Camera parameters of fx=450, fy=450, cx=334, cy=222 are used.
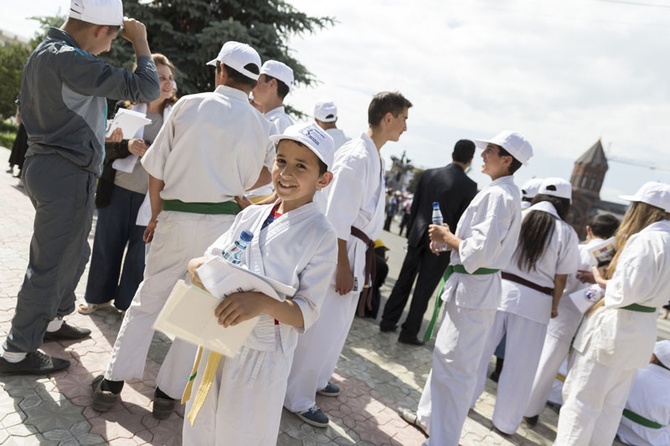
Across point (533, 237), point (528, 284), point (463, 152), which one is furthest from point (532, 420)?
A: point (463, 152)

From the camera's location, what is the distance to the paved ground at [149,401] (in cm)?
249

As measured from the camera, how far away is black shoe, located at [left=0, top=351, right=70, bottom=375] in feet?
8.91

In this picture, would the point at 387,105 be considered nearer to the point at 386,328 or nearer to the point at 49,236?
the point at 49,236

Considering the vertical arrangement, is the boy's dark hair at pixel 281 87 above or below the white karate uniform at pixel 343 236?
above

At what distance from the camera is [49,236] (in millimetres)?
2576

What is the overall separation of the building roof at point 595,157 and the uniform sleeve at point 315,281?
85029 millimetres

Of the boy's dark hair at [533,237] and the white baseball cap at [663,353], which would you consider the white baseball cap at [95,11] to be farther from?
the white baseball cap at [663,353]

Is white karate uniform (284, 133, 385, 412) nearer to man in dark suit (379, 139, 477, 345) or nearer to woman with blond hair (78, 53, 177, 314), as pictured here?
woman with blond hair (78, 53, 177, 314)

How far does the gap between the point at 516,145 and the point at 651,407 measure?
2.99 metres

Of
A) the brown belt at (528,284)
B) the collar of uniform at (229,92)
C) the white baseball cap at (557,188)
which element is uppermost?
the white baseball cap at (557,188)

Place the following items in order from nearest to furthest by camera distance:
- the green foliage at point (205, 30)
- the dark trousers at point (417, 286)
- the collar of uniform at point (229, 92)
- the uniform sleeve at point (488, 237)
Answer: the collar of uniform at point (229, 92)
the uniform sleeve at point (488, 237)
the dark trousers at point (417, 286)
the green foliage at point (205, 30)

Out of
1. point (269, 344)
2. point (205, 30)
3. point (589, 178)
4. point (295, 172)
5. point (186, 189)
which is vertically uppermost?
point (589, 178)

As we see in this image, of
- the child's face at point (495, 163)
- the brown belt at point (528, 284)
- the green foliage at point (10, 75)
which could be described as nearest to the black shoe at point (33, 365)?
the child's face at point (495, 163)

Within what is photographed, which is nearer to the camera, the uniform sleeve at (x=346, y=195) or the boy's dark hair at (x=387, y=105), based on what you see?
the uniform sleeve at (x=346, y=195)
